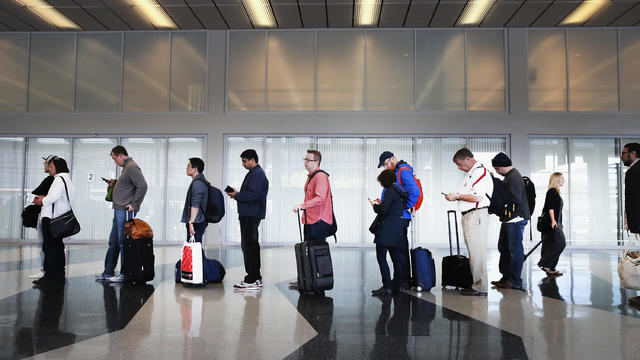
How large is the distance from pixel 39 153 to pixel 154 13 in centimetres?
497

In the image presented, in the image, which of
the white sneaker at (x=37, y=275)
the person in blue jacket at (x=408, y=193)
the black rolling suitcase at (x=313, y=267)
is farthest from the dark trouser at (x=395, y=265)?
the white sneaker at (x=37, y=275)

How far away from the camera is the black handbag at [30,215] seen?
6395 millimetres

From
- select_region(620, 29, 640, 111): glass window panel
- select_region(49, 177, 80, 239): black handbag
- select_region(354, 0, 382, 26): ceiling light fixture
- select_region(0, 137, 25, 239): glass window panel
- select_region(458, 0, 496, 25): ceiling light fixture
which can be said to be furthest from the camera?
select_region(0, 137, 25, 239): glass window panel

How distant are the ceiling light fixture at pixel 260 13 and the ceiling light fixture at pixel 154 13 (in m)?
2.06

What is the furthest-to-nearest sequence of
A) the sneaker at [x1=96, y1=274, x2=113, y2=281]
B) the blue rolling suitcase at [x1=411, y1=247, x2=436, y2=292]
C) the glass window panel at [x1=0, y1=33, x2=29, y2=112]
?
1. the glass window panel at [x1=0, y1=33, x2=29, y2=112]
2. the sneaker at [x1=96, y1=274, x2=113, y2=281]
3. the blue rolling suitcase at [x1=411, y1=247, x2=436, y2=292]

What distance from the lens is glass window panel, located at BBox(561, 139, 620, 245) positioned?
39.6 feet

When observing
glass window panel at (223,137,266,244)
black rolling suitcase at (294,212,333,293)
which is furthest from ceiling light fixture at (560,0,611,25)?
black rolling suitcase at (294,212,333,293)

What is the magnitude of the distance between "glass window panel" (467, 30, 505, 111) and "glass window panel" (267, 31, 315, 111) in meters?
4.13

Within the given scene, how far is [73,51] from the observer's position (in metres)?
12.9

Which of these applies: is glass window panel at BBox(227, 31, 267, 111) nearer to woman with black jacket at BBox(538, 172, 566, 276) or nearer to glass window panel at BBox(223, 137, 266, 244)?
glass window panel at BBox(223, 137, 266, 244)

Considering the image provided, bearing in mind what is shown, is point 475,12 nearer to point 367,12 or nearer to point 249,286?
point 367,12

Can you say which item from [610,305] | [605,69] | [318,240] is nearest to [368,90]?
[605,69]

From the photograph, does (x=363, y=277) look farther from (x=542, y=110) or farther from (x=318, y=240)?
(x=542, y=110)

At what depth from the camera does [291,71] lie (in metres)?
12.5
